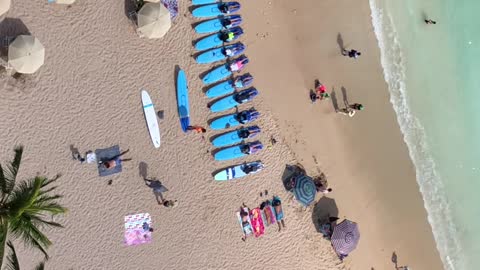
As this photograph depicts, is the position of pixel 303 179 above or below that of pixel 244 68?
below

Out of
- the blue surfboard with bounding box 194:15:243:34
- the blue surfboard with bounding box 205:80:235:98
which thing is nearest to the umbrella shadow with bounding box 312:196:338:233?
the blue surfboard with bounding box 205:80:235:98

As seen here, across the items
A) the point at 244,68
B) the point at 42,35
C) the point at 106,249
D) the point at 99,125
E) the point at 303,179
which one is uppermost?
the point at 42,35

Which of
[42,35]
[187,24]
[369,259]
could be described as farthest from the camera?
[369,259]

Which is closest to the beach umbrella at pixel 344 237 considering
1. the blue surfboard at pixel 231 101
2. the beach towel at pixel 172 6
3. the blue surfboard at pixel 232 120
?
the blue surfboard at pixel 232 120

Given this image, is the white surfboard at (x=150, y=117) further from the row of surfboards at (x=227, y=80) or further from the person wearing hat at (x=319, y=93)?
the person wearing hat at (x=319, y=93)

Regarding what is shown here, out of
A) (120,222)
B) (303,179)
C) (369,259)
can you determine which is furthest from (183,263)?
(369,259)

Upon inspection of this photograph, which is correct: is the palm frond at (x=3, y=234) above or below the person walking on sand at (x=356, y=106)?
below

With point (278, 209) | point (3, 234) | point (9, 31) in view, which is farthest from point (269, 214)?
point (9, 31)

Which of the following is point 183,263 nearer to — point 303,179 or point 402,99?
point 303,179
